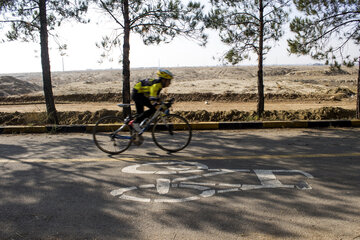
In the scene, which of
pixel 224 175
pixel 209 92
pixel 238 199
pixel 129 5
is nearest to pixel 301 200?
pixel 238 199

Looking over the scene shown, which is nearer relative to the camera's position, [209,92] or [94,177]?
[94,177]

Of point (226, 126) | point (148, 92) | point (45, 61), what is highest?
point (45, 61)

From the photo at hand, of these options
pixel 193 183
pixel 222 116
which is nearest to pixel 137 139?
pixel 193 183

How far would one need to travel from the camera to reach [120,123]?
6762 millimetres

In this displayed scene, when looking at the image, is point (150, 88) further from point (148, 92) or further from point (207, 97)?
point (207, 97)

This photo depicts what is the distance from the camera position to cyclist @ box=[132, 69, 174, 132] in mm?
5863

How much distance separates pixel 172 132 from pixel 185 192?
237 cm

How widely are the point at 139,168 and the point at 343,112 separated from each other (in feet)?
27.0

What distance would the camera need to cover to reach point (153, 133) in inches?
254

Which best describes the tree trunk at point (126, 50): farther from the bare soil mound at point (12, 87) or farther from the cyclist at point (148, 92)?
the bare soil mound at point (12, 87)

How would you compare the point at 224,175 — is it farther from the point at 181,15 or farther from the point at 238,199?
the point at 181,15

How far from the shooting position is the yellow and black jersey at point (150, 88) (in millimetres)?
5875

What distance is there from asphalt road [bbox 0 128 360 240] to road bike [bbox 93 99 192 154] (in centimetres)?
22

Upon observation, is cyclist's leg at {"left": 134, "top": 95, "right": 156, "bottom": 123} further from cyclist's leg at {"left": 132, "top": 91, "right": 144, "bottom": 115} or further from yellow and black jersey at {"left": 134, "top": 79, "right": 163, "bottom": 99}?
yellow and black jersey at {"left": 134, "top": 79, "right": 163, "bottom": 99}
